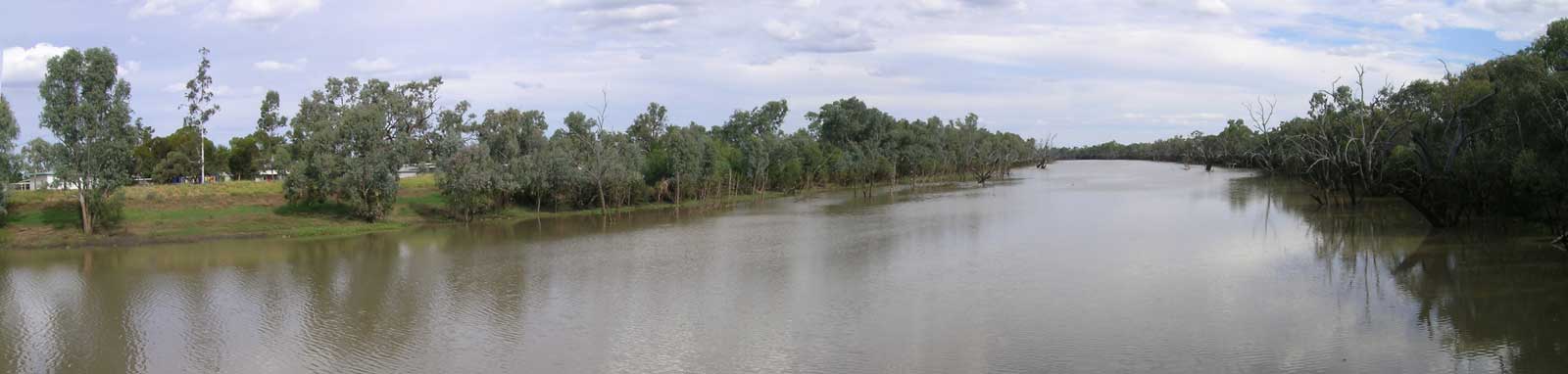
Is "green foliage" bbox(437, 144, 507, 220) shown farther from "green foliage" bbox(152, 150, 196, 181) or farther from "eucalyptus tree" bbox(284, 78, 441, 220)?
"green foliage" bbox(152, 150, 196, 181)

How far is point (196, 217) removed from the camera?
36.4 meters

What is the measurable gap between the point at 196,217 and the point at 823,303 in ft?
96.8

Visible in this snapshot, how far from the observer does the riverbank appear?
110ft

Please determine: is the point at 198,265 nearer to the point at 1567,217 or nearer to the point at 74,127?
the point at 74,127

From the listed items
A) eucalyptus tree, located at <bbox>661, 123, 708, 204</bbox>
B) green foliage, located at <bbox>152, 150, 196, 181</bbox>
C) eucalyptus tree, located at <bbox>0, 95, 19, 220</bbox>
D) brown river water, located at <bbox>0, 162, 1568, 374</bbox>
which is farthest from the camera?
green foliage, located at <bbox>152, 150, 196, 181</bbox>

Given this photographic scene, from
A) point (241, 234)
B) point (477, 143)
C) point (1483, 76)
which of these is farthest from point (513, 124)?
point (1483, 76)

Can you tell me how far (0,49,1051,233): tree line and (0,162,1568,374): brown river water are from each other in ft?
14.5

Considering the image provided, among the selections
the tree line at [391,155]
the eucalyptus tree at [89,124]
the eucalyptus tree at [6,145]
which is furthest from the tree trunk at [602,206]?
the eucalyptus tree at [6,145]

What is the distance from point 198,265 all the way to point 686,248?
1436 cm

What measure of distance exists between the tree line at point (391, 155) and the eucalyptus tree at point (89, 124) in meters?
0.05

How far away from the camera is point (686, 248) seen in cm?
2952

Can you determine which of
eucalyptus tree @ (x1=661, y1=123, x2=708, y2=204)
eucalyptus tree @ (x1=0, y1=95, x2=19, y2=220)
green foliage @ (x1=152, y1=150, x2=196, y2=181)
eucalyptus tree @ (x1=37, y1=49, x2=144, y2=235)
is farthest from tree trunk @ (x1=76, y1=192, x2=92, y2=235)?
eucalyptus tree @ (x1=661, y1=123, x2=708, y2=204)

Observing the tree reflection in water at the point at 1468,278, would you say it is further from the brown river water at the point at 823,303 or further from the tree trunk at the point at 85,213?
the tree trunk at the point at 85,213

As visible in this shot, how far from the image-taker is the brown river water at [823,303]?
14477 mm
